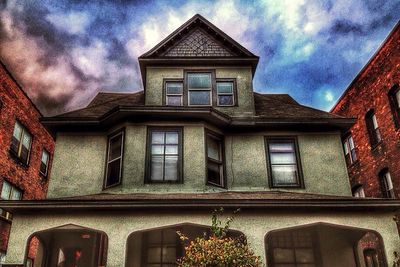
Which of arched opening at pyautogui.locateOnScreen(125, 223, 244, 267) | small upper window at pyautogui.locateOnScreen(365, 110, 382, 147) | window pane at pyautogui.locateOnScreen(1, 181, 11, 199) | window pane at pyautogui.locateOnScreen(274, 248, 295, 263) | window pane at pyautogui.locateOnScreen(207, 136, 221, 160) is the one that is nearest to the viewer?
arched opening at pyautogui.locateOnScreen(125, 223, 244, 267)

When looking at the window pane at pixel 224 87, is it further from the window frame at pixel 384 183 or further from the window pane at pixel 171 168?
the window frame at pixel 384 183

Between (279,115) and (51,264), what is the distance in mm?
8835

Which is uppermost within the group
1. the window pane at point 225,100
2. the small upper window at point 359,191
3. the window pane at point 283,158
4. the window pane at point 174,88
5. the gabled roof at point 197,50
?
the gabled roof at point 197,50

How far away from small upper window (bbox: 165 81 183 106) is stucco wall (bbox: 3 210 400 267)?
5054mm

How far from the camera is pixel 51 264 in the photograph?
39.1ft

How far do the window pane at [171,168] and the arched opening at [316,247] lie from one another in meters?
3.37

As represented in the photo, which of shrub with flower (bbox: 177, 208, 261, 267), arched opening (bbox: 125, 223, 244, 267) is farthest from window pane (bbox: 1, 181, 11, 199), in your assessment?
shrub with flower (bbox: 177, 208, 261, 267)

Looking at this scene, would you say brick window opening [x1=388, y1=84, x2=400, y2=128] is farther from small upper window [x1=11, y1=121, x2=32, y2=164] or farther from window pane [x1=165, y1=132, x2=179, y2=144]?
small upper window [x1=11, y1=121, x2=32, y2=164]

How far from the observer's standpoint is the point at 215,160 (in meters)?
12.3

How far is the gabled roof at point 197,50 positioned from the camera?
14.1m

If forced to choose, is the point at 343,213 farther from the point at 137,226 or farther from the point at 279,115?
the point at 137,226

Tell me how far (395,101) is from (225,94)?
788 cm

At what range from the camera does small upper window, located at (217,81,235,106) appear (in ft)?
45.0

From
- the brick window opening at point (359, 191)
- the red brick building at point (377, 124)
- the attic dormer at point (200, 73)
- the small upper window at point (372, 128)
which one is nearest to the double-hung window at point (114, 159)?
the attic dormer at point (200, 73)
